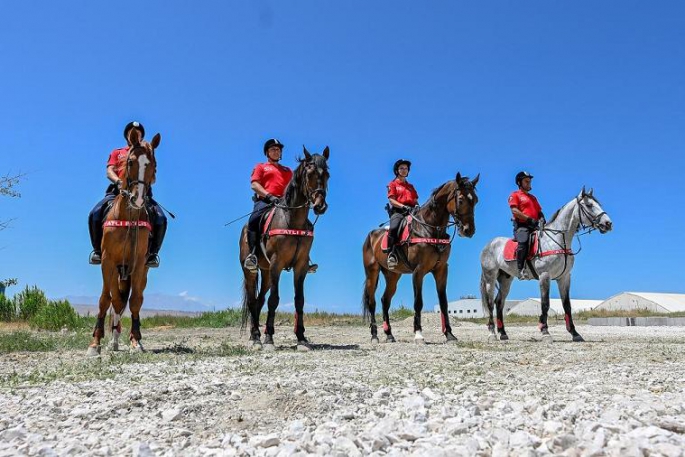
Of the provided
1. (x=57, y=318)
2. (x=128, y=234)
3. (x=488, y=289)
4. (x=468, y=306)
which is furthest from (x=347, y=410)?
(x=468, y=306)

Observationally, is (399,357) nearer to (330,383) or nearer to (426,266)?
(330,383)

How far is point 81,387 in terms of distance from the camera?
5.16 meters

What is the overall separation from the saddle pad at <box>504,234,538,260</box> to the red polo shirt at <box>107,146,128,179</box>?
28.4ft

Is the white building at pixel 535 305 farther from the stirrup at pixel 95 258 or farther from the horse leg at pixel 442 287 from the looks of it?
the stirrup at pixel 95 258

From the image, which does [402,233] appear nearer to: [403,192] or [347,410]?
[403,192]

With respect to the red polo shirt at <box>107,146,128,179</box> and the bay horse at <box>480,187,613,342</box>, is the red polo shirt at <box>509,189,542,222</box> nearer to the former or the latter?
the bay horse at <box>480,187,613,342</box>

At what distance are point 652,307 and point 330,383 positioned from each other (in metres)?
39.8

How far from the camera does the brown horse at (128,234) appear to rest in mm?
8383

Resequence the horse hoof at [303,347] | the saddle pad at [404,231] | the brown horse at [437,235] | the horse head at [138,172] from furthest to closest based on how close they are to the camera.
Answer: the saddle pad at [404,231]
the brown horse at [437,235]
the horse hoof at [303,347]
the horse head at [138,172]

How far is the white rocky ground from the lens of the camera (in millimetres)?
3275

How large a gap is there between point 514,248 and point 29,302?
63.4ft

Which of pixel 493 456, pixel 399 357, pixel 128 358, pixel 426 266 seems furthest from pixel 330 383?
pixel 426 266

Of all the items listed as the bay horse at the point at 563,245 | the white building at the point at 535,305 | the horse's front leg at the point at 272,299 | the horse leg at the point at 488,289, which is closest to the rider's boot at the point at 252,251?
the horse's front leg at the point at 272,299

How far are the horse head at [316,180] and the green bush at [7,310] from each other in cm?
1892
